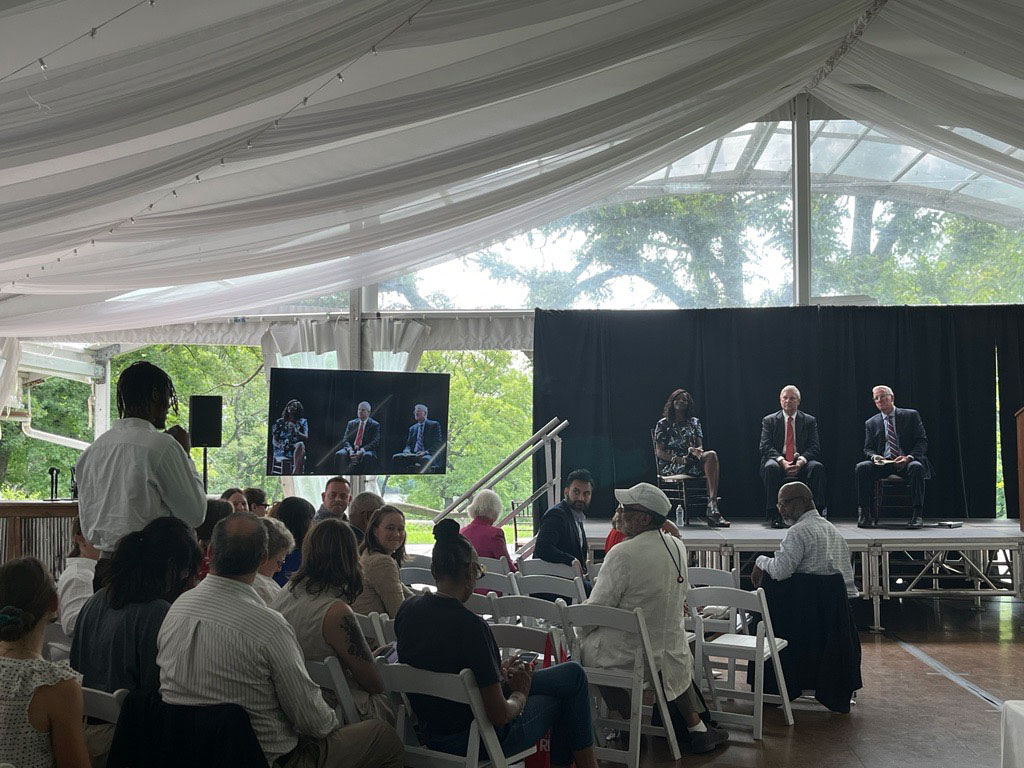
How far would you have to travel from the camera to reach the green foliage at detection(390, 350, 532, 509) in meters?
19.3

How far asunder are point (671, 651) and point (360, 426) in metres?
5.61

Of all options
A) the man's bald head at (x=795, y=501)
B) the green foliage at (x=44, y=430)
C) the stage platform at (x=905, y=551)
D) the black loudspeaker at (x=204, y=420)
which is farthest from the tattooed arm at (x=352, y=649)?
the green foliage at (x=44, y=430)

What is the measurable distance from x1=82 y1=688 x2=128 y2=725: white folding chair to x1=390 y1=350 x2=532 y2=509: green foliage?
16249 mm

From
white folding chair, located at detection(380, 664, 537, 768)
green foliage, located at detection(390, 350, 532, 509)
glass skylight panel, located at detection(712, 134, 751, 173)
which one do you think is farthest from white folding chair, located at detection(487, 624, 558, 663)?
green foliage, located at detection(390, 350, 532, 509)

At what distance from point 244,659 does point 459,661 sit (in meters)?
0.80

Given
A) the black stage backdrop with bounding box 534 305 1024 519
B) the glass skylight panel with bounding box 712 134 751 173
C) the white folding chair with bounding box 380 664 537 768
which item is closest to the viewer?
the white folding chair with bounding box 380 664 537 768

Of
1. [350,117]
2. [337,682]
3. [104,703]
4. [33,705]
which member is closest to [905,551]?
[350,117]

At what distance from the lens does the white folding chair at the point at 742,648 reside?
520 centimetres

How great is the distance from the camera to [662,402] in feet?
37.9

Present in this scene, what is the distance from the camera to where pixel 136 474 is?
3.65m

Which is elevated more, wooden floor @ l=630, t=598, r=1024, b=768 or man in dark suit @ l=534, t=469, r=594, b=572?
man in dark suit @ l=534, t=469, r=594, b=572

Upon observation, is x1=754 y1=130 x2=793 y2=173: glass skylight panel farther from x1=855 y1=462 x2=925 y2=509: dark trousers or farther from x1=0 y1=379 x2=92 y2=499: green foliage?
x1=0 y1=379 x2=92 y2=499: green foliage

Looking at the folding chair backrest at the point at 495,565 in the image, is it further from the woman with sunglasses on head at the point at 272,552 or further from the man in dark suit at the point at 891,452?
the man in dark suit at the point at 891,452

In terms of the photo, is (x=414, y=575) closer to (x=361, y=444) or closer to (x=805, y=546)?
(x=805, y=546)
